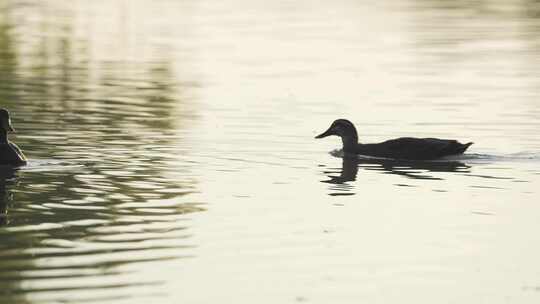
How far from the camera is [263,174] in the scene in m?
21.8

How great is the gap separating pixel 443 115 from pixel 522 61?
1229cm

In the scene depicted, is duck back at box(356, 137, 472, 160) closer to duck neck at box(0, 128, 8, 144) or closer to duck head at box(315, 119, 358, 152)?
duck head at box(315, 119, 358, 152)

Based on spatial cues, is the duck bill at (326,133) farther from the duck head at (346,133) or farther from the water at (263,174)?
the water at (263,174)

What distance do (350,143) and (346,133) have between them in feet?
0.72

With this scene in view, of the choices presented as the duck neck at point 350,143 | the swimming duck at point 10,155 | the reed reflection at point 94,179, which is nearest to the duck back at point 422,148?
the duck neck at point 350,143

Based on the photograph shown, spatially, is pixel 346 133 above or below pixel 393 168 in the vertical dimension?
above

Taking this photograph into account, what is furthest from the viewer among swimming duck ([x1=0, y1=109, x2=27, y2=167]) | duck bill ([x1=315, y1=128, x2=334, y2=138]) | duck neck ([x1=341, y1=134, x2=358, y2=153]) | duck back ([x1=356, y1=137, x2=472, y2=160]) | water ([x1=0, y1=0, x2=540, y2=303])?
duck bill ([x1=315, y1=128, x2=334, y2=138])

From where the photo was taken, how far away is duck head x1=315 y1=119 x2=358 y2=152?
25141 millimetres

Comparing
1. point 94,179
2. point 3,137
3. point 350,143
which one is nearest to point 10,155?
point 3,137

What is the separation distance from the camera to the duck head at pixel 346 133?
25.1 meters

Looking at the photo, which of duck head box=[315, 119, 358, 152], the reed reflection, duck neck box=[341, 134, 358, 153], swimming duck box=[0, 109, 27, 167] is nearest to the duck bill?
duck head box=[315, 119, 358, 152]

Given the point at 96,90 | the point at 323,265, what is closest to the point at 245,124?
the point at 96,90

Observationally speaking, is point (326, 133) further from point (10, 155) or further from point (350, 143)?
point (10, 155)

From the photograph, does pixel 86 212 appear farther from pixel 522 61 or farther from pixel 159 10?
pixel 159 10
